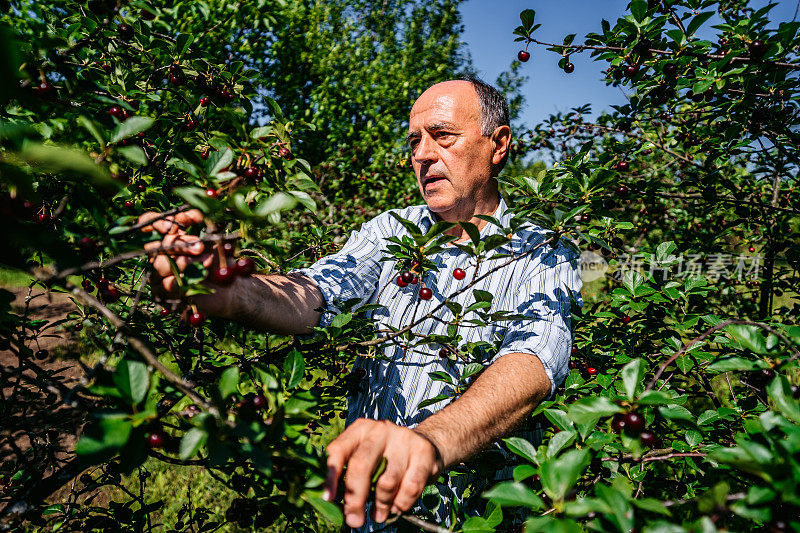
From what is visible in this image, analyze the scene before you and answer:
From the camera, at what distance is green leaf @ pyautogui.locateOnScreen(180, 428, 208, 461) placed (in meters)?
0.72

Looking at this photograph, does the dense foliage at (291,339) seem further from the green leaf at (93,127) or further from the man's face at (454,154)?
the man's face at (454,154)

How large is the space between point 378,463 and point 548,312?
95 centimetres

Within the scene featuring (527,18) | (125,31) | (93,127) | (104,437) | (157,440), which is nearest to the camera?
(104,437)

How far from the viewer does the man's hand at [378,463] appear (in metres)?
0.85

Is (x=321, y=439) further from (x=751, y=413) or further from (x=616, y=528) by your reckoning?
(x=616, y=528)

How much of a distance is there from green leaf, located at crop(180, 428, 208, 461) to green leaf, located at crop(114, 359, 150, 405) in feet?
0.39

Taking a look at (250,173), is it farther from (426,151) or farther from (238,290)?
(426,151)

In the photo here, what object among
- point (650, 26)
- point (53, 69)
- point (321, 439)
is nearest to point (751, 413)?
point (650, 26)

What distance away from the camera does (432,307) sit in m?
1.89

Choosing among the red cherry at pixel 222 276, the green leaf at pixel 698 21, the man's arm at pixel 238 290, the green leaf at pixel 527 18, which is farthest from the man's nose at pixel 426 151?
the red cherry at pixel 222 276

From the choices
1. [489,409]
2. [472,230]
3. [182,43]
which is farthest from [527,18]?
[489,409]

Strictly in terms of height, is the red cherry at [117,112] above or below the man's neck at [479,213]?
above

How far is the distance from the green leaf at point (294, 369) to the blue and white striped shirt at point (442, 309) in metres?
0.57

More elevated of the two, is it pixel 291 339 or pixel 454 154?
pixel 454 154
